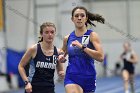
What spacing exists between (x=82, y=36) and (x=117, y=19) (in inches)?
820

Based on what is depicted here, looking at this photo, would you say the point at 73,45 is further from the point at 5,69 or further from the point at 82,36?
the point at 5,69

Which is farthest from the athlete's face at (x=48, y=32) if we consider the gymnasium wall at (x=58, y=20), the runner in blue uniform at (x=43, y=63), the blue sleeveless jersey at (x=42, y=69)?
the gymnasium wall at (x=58, y=20)

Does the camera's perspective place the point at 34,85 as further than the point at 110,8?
No

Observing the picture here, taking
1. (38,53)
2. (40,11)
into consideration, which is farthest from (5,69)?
(38,53)

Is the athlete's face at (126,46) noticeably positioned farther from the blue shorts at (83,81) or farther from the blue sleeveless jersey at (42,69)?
the blue sleeveless jersey at (42,69)

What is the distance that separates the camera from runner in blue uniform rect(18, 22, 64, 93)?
6504 millimetres

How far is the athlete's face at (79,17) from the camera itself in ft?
21.5

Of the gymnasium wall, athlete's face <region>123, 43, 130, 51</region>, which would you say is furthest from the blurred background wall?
athlete's face <region>123, 43, 130, 51</region>

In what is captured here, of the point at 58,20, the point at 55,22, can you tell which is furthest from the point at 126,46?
the point at 58,20

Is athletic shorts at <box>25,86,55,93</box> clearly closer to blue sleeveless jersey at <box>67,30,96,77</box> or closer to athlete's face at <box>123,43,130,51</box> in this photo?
blue sleeveless jersey at <box>67,30,96,77</box>

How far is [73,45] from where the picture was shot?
6348 millimetres

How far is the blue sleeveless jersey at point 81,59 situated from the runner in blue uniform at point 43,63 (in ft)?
0.75

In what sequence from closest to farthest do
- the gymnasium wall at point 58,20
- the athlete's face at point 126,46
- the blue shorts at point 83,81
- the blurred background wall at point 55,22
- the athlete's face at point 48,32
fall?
the athlete's face at point 48,32 < the blue shorts at point 83,81 < the athlete's face at point 126,46 < the blurred background wall at point 55,22 < the gymnasium wall at point 58,20

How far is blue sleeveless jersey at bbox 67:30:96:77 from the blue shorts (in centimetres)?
6
